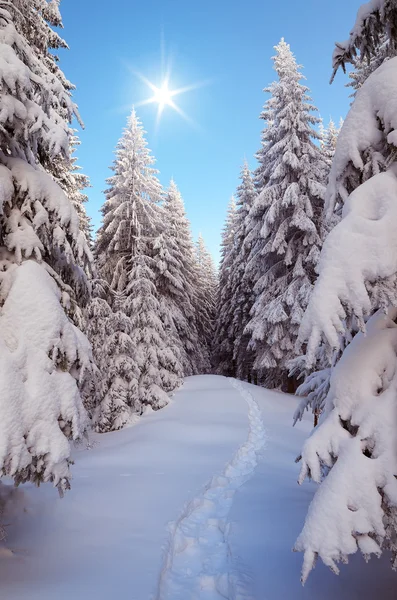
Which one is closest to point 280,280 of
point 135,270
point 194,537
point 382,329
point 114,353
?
point 135,270

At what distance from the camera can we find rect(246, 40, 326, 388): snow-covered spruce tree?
59.5ft

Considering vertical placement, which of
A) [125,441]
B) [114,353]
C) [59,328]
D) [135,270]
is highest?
[135,270]

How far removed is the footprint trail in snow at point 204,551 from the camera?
445 centimetres

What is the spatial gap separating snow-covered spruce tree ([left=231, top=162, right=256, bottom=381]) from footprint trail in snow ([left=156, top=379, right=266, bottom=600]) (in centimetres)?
2083

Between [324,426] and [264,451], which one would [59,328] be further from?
[264,451]

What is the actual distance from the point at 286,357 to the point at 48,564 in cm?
1563

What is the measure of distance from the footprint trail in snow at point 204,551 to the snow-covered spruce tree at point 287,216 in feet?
35.1

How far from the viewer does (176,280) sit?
896 inches

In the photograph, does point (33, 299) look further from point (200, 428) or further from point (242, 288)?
point (242, 288)

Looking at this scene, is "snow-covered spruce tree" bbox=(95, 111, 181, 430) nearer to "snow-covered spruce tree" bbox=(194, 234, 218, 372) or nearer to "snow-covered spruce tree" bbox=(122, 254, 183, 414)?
"snow-covered spruce tree" bbox=(122, 254, 183, 414)

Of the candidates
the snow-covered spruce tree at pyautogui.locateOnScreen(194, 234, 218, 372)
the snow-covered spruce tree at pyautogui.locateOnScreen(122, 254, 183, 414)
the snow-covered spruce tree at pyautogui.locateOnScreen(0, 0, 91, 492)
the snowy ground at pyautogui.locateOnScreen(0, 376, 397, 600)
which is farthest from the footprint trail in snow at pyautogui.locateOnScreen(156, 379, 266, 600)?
the snow-covered spruce tree at pyautogui.locateOnScreen(194, 234, 218, 372)

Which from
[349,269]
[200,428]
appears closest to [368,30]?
[349,269]

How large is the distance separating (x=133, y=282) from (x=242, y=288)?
13.4 meters

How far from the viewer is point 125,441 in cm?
1170
